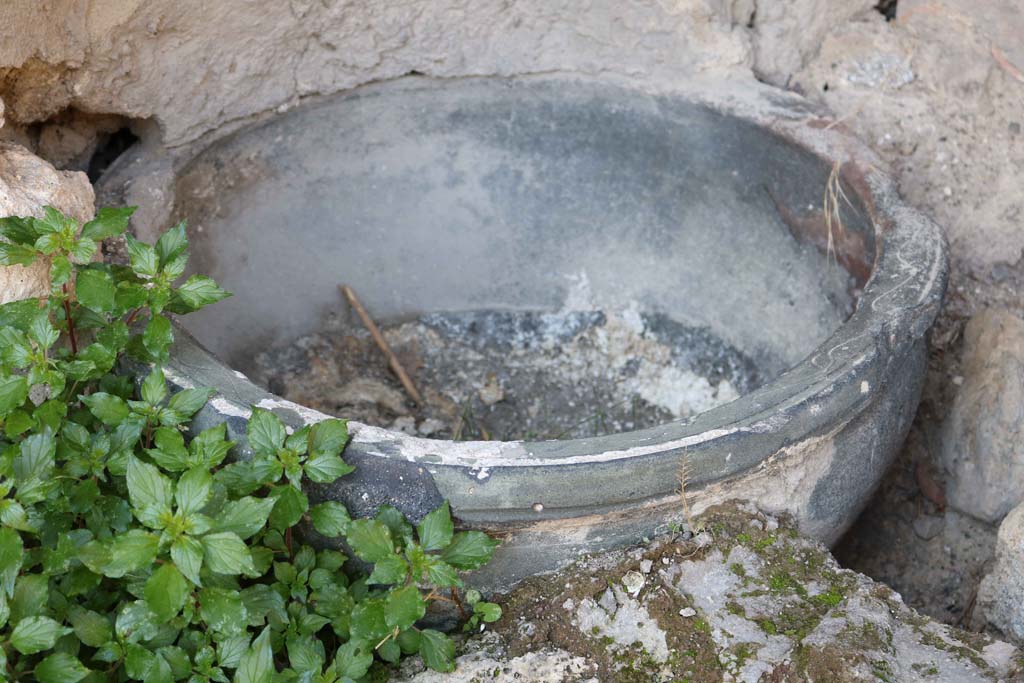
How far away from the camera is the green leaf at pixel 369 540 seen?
1679mm

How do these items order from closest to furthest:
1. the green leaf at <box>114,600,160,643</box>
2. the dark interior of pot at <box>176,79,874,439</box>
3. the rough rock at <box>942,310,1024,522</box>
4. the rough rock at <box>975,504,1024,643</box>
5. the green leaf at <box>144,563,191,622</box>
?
the green leaf at <box>144,563,191,622</box>
the green leaf at <box>114,600,160,643</box>
the rough rock at <box>975,504,1024,643</box>
the rough rock at <box>942,310,1024,522</box>
the dark interior of pot at <box>176,79,874,439</box>

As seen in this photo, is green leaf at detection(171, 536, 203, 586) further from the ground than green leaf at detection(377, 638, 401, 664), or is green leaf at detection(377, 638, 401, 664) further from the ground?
green leaf at detection(171, 536, 203, 586)

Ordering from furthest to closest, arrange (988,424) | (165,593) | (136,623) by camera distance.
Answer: (988,424), (136,623), (165,593)

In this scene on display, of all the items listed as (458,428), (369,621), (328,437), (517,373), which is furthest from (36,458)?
(517,373)

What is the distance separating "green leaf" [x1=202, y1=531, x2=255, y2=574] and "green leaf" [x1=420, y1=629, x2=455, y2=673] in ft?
1.11

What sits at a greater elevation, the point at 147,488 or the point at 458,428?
the point at 147,488

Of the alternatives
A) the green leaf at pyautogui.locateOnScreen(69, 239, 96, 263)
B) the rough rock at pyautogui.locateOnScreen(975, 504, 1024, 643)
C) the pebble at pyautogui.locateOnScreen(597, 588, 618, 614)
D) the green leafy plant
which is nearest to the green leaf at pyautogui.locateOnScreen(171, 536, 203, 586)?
the green leafy plant

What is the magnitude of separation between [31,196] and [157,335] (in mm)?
371

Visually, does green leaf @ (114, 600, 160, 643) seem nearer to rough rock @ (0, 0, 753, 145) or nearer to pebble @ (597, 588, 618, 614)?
pebble @ (597, 588, 618, 614)

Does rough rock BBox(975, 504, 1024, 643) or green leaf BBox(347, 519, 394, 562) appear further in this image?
rough rock BBox(975, 504, 1024, 643)

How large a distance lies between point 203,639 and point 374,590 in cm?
30

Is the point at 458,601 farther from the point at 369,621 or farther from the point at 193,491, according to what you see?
the point at 193,491

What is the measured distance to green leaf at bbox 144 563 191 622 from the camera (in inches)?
60.3

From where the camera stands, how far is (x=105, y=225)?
72.7 inches
